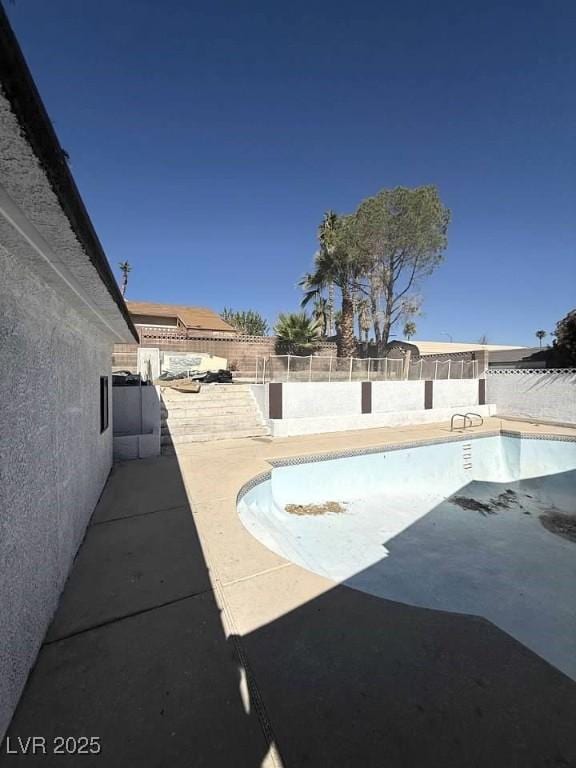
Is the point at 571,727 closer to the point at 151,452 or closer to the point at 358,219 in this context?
the point at 151,452

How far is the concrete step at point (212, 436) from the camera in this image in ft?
30.5

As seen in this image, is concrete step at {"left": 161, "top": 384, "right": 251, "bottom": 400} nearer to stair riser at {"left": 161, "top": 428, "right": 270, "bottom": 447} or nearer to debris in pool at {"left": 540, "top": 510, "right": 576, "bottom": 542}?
stair riser at {"left": 161, "top": 428, "right": 270, "bottom": 447}

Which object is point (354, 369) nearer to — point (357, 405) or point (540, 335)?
point (357, 405)

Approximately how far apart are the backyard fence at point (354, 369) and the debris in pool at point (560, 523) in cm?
764

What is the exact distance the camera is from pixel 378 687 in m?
1.98

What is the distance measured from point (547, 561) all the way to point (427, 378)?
1091 cm

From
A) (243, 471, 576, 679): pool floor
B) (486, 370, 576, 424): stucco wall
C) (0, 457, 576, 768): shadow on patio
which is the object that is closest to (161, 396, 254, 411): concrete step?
(243, 471, 576, 679): pool floor

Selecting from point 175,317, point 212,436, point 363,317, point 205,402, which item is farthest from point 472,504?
point 175,317

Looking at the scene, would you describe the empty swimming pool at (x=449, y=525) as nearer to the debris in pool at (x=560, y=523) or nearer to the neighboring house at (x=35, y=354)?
the debris in pool at (x=560, y=523)

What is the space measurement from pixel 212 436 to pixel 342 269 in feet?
49.4

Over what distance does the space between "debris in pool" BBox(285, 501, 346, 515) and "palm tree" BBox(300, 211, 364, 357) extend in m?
13.7

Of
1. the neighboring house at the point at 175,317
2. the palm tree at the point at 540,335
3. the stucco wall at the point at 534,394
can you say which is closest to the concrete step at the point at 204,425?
the stucco wall at the point at 534,394

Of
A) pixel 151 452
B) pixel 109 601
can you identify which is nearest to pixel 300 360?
pixel 151 452

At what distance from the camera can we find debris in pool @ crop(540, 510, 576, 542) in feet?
21.9
